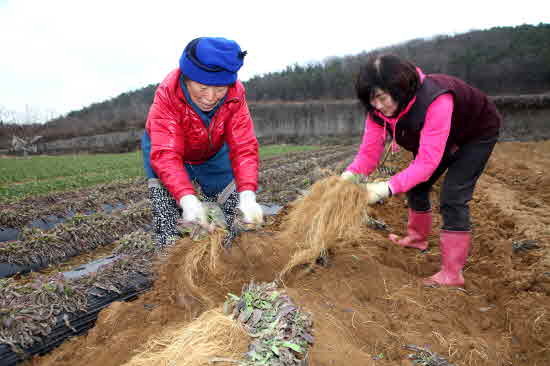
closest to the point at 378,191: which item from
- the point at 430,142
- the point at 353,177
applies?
the point at 353,177

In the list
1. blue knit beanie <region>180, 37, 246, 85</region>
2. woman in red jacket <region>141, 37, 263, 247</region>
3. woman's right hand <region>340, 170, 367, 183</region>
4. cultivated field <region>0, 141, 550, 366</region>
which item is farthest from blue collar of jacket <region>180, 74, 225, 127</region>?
woman's right hand <region>340, 170, 367, 183</region>

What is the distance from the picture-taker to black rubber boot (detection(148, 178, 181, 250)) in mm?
2658

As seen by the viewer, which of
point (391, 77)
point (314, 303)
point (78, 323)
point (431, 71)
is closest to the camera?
point (314, 303)

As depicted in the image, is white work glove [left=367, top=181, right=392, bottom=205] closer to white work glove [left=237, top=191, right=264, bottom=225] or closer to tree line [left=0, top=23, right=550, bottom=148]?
white work glove [left=237, top=191, right=264, bottom=225]

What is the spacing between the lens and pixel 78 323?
2.68 m

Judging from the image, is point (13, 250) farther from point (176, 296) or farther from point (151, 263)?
point (176, 296)

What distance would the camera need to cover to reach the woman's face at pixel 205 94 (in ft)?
7.54

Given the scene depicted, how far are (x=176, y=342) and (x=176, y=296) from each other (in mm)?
824

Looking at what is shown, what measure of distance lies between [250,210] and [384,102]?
1165mm

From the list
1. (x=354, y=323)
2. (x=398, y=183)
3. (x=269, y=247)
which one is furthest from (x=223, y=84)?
(x=354, y=323)

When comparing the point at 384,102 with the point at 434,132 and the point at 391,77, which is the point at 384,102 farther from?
the point at 434,132

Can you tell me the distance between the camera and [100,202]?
22.9 feet

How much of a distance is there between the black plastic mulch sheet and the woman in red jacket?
0.71m

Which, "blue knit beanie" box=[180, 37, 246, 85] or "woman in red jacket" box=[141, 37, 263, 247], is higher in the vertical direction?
"blue knit beanie" box=[180, 37, 246, 85]
